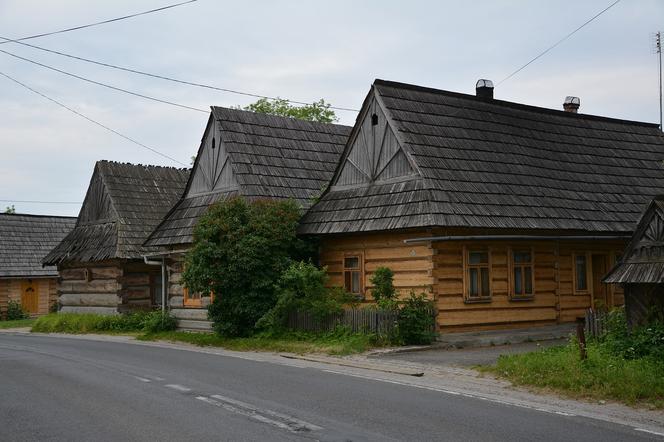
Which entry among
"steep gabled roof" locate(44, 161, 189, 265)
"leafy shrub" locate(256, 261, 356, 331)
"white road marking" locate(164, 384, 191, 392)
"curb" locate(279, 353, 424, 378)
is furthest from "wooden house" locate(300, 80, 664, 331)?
"steep gabled roof" locate(44, 161, 189, 265)

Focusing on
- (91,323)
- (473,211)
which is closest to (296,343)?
(473,211)

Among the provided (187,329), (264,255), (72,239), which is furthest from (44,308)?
(264,255)

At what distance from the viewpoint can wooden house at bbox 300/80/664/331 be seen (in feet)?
69.5

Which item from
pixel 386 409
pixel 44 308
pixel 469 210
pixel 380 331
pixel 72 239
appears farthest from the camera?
pixel 44 308

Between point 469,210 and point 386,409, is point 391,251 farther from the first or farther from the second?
point 386,409

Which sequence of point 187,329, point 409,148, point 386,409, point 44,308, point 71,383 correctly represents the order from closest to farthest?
point 386,409
point 71,383
point 409,148
point 187,329
point 44,308

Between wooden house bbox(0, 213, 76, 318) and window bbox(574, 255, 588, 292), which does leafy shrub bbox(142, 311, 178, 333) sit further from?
wooden house bbox(0, 213, 76, 318)

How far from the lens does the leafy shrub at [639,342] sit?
1312 centimetres

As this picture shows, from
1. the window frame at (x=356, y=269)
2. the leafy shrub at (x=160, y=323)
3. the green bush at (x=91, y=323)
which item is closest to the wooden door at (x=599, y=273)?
the window frame at (x=356, y=269)

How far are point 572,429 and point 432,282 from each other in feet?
36.8

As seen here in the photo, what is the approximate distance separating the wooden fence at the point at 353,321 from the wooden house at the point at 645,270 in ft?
21.3

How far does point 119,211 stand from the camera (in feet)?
113

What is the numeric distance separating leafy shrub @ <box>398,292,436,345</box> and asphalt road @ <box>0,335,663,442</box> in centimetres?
419

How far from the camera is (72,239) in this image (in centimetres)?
3703
